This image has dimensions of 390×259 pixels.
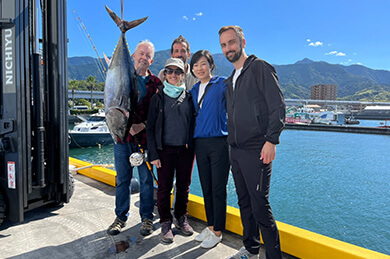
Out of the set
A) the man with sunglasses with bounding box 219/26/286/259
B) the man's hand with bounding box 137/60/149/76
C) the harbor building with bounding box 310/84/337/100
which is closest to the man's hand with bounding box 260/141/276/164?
the man with sunglasses with bounding box 219/26/286/259

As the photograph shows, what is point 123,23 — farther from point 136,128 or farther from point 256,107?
point 256,107

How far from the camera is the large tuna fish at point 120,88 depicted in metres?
2.11

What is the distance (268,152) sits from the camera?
1729mm

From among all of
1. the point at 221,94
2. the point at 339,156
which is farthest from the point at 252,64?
the point at 339,156

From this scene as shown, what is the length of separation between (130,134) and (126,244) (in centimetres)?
108

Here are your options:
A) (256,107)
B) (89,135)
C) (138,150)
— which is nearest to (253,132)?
(256,107)

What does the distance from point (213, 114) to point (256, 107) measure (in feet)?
1.73

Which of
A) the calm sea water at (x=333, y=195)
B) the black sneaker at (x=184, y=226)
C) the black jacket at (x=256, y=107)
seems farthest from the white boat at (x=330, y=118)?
the black jacket at (x=256, y=107)

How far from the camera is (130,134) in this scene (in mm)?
2494

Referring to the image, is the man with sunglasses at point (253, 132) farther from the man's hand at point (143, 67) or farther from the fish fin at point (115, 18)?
the fish fin at point (115, 18)

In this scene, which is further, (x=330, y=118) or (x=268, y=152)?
(x=330, y=118)

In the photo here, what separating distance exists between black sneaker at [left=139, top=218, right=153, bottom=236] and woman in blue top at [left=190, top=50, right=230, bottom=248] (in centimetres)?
51

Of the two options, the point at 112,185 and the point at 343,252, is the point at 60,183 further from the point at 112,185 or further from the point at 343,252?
the point at 343,252

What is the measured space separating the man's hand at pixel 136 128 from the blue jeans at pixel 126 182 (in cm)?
14
